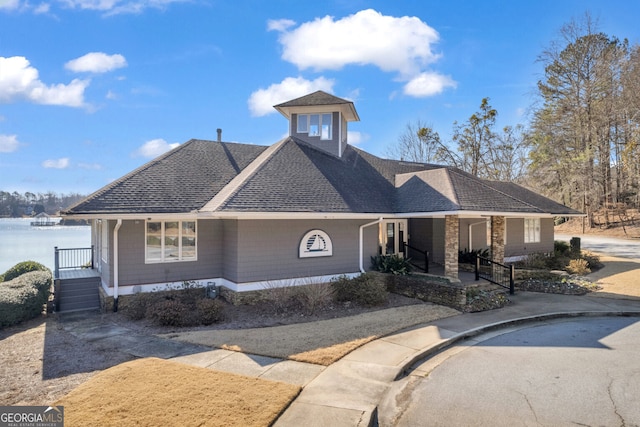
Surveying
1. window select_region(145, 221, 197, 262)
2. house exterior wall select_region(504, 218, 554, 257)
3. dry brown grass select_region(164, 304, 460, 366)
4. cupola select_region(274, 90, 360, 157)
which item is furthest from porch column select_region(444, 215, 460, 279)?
window select_region(145, 221, 197, 262)

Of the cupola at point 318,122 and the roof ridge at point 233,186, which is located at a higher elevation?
the cupola at point 318,122

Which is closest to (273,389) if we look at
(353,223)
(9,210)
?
(353,223)

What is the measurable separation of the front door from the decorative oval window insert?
349 centimetres

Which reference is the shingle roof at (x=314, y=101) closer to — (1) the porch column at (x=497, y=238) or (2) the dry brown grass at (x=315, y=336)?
(1) the porch column at (x=497, y=238)

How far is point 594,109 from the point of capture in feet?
114

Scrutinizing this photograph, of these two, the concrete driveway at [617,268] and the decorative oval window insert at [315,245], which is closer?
the decorative oval window insert at [315,245]

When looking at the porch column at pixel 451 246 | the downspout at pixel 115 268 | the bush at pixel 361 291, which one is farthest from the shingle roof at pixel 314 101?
the downspout at pixel 115 268

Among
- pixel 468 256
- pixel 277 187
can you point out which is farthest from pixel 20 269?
pixel 468 256

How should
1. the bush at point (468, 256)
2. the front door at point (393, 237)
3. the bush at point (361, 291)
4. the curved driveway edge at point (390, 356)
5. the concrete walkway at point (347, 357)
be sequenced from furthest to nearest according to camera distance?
the bush at point (468, 256), the front door at point (393, 237), the bush at point (361, 291), the concrete walkway at point (347, 357), the curved driveway edge at point (390, 356)

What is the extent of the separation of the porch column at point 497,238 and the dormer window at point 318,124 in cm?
848

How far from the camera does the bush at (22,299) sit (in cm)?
970

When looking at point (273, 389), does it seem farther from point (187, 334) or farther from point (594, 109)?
point (594, 109)

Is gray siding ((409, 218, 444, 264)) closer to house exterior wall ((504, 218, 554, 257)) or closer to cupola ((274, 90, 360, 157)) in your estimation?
house exterior wall ((504, 218, 554, 257))

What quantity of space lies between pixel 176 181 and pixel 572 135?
1575 inches
